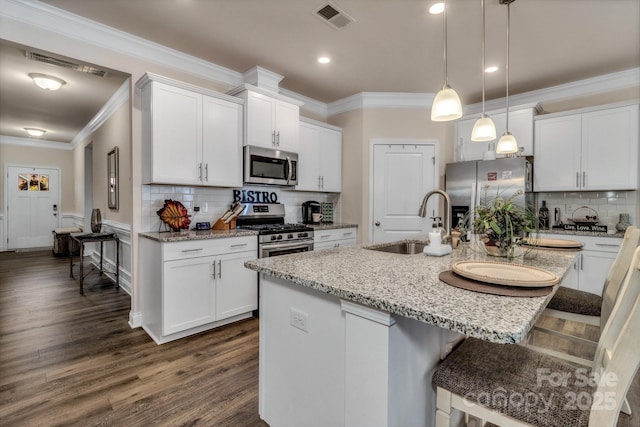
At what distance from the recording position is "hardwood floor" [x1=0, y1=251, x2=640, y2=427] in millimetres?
1754

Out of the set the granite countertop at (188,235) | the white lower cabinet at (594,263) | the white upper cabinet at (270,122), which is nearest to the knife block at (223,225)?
the granite countertop at (188,235)

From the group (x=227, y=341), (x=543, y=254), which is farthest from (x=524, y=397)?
(x=227, y=341)

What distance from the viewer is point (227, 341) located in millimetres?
2678

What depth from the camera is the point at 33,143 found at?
7.13m

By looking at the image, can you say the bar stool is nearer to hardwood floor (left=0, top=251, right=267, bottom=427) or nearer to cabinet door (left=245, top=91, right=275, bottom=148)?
hardwood floor (left=0, top=251, right=267, bottom=427)

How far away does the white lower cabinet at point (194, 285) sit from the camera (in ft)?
8.52

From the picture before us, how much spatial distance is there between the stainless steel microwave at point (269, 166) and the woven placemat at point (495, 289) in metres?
2.55

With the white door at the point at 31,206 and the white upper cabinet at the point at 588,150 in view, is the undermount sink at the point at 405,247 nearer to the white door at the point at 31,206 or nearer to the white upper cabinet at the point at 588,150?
the white upper cabinet at the point at 588,150

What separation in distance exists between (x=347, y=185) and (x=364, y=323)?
3508 mm

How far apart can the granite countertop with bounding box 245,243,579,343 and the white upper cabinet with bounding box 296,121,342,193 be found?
7.75ft

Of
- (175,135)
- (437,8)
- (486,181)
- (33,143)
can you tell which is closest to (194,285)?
(175,135)

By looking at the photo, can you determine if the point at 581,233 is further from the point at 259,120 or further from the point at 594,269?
the point at 259,120

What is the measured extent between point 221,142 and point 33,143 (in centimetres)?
689

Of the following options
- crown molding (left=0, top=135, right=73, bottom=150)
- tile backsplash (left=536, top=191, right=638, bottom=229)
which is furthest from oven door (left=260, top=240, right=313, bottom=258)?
crown molding (left=0, top=135, right=73, bottom=150)
